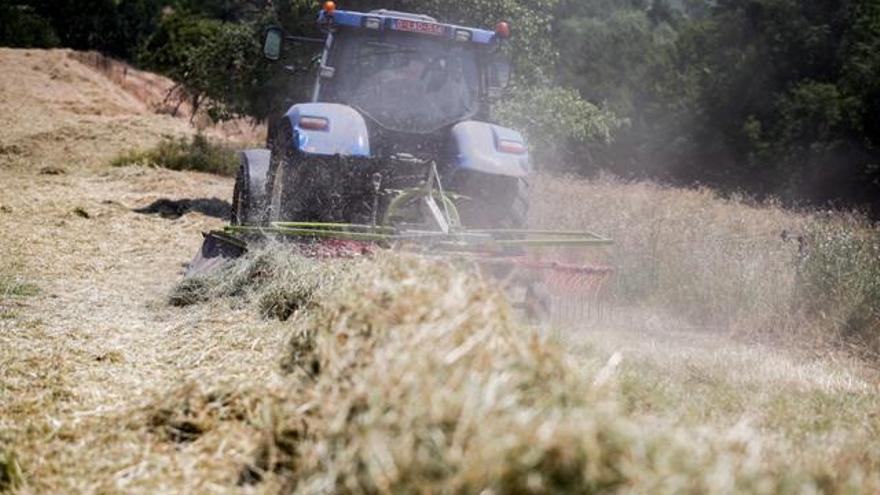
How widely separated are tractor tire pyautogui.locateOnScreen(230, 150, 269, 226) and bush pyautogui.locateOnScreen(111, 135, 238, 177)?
688cm

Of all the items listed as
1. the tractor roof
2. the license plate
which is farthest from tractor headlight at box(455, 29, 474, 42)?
the license plate

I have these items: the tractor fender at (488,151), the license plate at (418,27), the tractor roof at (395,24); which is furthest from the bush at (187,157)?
the tractor fender at (488,151)

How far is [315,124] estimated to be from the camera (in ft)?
23.5

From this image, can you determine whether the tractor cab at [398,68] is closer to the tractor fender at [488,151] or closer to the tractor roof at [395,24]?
the tractor roof at [395,24]

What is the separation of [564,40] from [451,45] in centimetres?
2381

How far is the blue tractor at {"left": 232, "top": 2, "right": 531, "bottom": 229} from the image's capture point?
282 inches

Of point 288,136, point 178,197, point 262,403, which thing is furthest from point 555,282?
point 178,197

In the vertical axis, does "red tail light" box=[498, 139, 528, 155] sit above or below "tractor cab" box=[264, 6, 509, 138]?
below

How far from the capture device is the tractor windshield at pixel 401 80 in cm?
784

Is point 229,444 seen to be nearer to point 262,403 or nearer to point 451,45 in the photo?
point 262,403

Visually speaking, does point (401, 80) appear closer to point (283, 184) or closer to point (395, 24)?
point (395, 24)

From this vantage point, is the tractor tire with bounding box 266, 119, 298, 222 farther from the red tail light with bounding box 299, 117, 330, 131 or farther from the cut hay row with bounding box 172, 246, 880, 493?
the cut hay row with bounding box 172, 246, 880, 493

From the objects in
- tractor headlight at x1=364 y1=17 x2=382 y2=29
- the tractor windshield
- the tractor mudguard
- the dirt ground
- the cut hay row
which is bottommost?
the dirt ground

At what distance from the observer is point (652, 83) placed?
2941 centimetres
